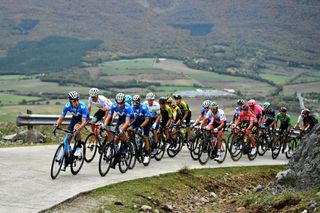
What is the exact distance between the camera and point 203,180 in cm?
1712

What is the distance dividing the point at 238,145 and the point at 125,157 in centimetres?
724

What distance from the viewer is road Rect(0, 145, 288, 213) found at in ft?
39.1

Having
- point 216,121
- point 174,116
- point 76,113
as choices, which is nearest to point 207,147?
point 216,121

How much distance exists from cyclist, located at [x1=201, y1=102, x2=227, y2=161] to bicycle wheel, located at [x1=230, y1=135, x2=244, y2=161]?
1845mm

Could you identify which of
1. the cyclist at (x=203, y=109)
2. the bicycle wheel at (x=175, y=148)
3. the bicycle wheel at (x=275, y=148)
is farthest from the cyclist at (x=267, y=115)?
the bicycle wheel at (x=175, y=148)

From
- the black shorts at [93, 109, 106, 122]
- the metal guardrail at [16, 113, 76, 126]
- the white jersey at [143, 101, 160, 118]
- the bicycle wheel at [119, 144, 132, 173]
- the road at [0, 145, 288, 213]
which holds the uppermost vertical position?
the white jersey at [143, 101, 160, 118]

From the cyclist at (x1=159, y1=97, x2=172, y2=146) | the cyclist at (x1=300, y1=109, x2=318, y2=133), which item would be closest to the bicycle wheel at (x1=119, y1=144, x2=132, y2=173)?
the cyclist at (x1=159, y1=97, x2=172, y2=146)

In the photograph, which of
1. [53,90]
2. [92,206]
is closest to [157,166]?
[92,206]

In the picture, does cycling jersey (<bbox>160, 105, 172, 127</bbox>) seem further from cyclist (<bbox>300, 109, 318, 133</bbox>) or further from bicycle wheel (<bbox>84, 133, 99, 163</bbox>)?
cyclist (<bbox>300, 109, 318, 133</bbox>)

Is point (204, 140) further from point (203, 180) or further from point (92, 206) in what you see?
point (92, 206)

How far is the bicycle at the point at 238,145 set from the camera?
22155 millimetres

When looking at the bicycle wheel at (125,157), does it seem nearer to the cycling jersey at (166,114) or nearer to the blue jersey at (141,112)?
the blue jersey at (141,112)

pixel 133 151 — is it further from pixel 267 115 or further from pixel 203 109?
pixel 267 115

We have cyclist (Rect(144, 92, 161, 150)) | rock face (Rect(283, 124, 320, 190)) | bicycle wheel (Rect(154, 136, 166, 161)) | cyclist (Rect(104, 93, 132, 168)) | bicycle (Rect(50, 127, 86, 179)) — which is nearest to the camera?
rock face (Rect(283, 124, 320, 190))
